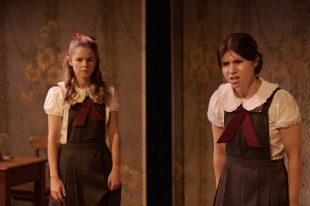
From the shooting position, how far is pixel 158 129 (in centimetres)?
362

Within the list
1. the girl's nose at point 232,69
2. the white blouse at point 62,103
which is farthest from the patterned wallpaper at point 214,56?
the girl's nose at point 232,69

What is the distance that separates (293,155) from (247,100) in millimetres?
309

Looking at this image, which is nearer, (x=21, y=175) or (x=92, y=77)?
(x=92, y=77)

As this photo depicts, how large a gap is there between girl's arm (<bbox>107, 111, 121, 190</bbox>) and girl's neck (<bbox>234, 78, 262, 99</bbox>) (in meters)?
0.80

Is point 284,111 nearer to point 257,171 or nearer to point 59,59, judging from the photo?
point 257,171

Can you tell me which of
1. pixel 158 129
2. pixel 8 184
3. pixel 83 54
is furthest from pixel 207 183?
pixel 83 54

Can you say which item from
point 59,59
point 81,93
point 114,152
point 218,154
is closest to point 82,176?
point 114,152

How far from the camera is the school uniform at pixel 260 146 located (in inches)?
82.2

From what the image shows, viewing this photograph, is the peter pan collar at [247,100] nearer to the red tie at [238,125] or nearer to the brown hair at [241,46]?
the red tie at [238,125]

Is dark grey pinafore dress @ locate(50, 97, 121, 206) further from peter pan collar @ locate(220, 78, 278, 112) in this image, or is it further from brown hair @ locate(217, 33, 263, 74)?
brown hair @ locate(217, 33, 263, 74)

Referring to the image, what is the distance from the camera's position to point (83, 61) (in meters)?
2.60

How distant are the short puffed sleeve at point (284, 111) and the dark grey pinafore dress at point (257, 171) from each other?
0.11 feet

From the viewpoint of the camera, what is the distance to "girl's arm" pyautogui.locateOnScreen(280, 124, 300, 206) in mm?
2049

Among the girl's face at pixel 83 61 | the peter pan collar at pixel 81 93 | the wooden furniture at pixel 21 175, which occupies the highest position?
the girl's face at pixel 83 61
